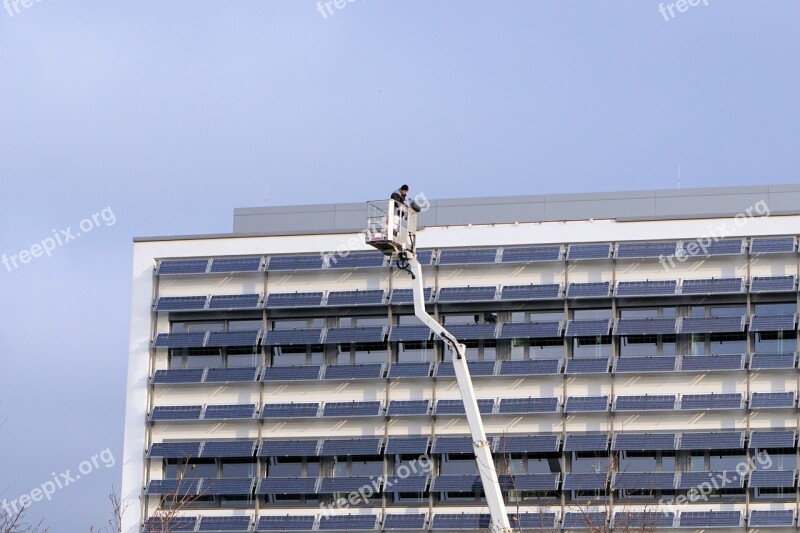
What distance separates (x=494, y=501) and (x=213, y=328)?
29.8m

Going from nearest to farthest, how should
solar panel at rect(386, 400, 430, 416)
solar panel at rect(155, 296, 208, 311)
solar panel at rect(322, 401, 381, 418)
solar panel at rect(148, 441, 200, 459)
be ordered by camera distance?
1. solar panel at rect(386, 400, 430, 416)
2. solar panel at rect(322, 401, 381, 418)
3. solar panel at rect(148, 441, 200, 459)
4. solar panel at rect(155, 296, 208, 311)

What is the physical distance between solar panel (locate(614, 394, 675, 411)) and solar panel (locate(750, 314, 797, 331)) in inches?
184

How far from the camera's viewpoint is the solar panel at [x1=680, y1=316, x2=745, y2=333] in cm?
7069

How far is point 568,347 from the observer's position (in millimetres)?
72750

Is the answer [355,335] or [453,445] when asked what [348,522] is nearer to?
[453,445]

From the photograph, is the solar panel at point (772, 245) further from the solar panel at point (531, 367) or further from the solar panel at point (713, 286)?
the solar panel at point (531, 367)

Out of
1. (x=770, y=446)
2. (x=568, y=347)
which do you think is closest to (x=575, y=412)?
(x=568, y=347)

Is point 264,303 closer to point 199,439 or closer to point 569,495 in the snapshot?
point 199,439

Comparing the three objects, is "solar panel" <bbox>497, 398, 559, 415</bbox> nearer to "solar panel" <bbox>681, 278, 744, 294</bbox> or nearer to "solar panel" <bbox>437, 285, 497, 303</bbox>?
"solar panel" <bbox>437, 285, 497, 303</bbox>

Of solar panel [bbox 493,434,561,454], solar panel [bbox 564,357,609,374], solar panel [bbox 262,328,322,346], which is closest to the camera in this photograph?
solar panel [bbox 493,434,561,454]

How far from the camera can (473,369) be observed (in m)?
72.9

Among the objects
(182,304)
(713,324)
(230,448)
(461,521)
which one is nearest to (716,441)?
(713,324)

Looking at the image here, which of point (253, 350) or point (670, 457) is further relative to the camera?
point (253, 350)

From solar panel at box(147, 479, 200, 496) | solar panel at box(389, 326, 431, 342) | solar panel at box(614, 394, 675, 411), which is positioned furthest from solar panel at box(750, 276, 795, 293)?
solar panel at box(147, 479, 200, 496)
